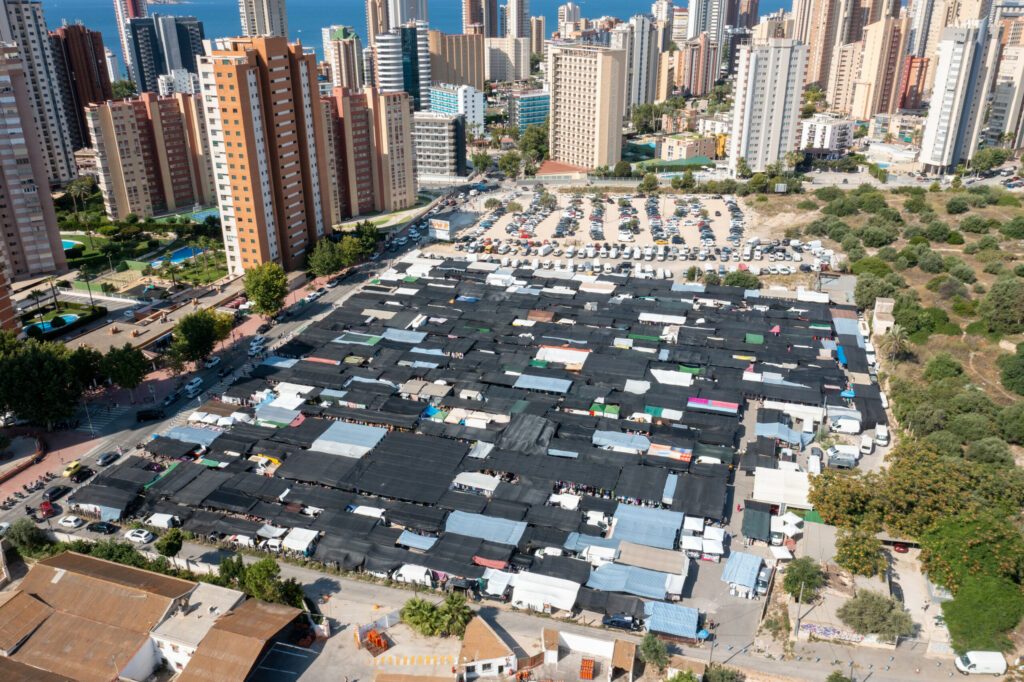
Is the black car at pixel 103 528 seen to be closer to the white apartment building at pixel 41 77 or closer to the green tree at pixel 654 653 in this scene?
the green tree at pixel 654 653

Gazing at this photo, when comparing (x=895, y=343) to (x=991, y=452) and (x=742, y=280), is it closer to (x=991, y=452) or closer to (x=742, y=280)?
(x=991, y=452)

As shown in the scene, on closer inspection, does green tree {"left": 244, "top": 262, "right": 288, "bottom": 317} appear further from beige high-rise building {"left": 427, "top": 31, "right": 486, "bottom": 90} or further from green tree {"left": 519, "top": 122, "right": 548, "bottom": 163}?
beige high-rise building {"left": 427, "top": 31, "right": 486, "bottom": 90}

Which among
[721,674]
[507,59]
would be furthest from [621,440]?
[507,59]

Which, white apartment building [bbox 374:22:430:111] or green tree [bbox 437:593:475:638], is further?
white apartment building [bbox 374:22:430:111]

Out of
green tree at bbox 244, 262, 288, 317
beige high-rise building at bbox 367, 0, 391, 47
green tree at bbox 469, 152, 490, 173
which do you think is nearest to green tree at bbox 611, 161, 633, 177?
green tree at bbox 469, 152, 490, 173

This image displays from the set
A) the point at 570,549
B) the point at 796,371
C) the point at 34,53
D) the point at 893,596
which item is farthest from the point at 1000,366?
the point at 34,53

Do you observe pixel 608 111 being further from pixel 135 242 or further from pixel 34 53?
pixel 34 53

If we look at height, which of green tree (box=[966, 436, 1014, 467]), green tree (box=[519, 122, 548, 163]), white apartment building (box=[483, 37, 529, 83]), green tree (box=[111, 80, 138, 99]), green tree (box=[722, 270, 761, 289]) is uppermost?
white apartment building (box=[483, 37, 529, 83])
